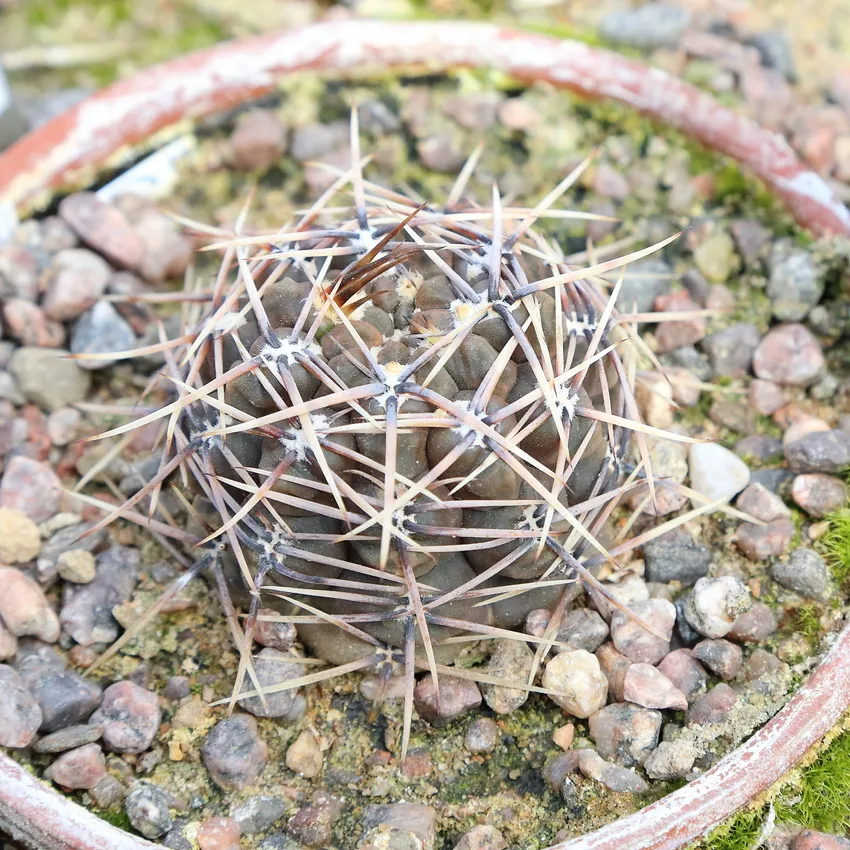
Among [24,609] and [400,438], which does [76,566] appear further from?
[400,438]

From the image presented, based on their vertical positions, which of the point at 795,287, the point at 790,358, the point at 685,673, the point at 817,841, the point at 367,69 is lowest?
the point at 817,841

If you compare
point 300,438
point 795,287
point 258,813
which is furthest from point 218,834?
point 795,287

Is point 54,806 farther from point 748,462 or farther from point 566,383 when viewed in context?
point 748,462

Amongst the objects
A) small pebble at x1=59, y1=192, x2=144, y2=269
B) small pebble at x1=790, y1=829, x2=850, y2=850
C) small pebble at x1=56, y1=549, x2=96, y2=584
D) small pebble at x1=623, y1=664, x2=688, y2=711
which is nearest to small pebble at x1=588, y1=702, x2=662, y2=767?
small pebble at x1=623, y1=664, x2=688, y2=711

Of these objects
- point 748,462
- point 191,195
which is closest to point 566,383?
point 748,462

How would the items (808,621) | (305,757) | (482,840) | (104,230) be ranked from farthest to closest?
(104,230), (808,621), (305,757), (482,840)

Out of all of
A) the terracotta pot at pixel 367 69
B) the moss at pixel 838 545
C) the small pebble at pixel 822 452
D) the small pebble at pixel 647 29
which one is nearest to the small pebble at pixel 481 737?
the moss at pixel 838 545
